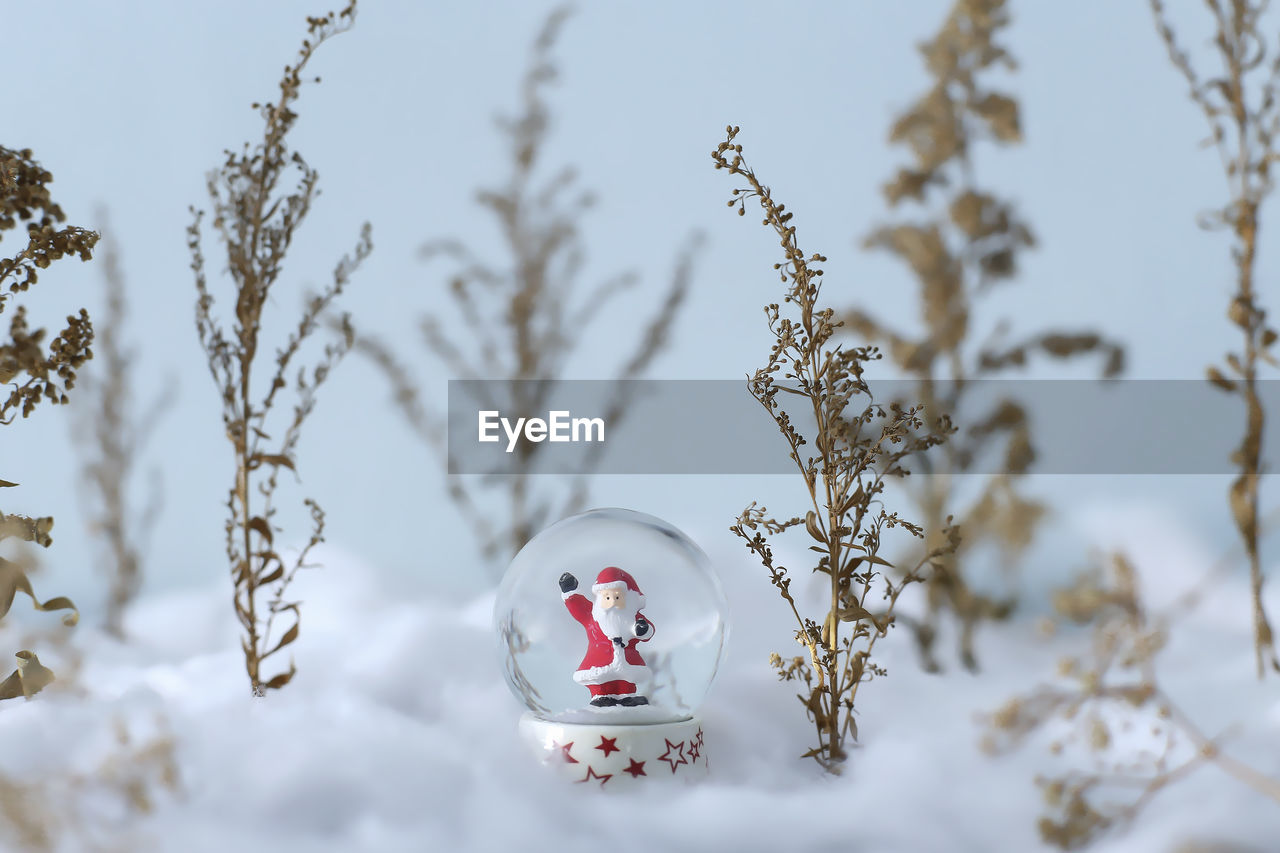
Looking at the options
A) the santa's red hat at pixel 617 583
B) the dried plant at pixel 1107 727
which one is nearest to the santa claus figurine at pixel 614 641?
the santa's red hat at pixel 617 583

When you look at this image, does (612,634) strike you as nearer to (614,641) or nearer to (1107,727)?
(614,641)

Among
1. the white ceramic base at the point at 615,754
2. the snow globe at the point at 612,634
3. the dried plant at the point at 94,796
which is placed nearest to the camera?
the dried plant at the point at 94,796

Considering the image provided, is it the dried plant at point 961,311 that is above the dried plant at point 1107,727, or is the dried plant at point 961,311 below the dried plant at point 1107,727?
above

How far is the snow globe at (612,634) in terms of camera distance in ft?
7.08

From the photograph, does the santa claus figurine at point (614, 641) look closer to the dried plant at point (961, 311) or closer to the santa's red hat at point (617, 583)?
the santa's red hat at point (617, 583)

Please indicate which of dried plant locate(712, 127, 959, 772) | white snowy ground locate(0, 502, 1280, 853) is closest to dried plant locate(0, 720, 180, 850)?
white snowy ground locate(0, 502, 1280, 853)

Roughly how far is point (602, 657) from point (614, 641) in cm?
4

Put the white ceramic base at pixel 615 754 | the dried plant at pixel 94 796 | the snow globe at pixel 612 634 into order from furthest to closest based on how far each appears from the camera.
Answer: the snow globe at pixel 612 634
the white ceramic base at pixel 615 754
the dried plant at pixel 94 796

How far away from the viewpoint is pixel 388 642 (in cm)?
268

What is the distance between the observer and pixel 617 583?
2184mm

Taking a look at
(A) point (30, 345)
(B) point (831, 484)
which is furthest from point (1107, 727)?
(A) point (30, 345)

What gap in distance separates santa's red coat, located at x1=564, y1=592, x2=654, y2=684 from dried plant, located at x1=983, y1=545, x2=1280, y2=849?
0.69 m

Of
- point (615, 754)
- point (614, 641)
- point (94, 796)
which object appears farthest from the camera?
point (614, 641)

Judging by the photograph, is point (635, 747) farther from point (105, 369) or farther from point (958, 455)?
point (105, 369)
